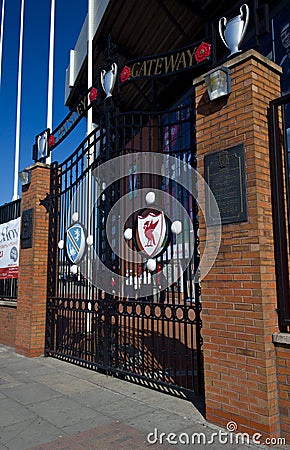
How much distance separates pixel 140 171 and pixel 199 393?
3.04m

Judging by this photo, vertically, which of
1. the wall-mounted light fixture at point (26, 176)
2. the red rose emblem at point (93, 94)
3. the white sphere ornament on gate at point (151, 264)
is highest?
the red rose emblem at point (93, 94)

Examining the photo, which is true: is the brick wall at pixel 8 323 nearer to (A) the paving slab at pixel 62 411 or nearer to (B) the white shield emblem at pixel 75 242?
(B) the white shield emblem at pixel 75 242

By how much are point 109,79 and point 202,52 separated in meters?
1.77

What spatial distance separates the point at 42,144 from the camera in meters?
7.77

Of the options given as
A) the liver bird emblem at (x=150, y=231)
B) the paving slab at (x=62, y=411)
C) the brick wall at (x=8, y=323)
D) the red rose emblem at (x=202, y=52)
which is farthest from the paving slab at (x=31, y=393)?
the red rose emblem at (x=202, y=52)

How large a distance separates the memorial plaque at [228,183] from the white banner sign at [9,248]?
17.9 feet

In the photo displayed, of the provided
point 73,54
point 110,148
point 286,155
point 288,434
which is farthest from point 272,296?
point 73,54

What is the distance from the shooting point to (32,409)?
4.22 m

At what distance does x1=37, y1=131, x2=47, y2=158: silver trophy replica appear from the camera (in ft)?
25.2

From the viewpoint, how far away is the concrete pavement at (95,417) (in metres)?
3.32

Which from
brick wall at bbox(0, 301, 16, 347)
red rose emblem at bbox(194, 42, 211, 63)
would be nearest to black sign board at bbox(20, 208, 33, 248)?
brick wall at bbox(0, 301, 16, 347)

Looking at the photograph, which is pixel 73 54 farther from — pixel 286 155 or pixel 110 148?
pixel 286 155

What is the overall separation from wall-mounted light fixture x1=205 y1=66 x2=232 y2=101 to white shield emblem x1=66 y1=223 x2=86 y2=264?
3.32 metres

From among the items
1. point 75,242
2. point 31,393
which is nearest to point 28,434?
point 31,393
